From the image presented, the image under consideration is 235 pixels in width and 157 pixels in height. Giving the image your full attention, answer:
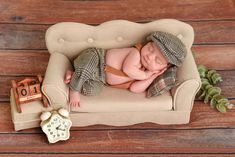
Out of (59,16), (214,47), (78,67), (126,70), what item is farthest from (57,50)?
(214,47)

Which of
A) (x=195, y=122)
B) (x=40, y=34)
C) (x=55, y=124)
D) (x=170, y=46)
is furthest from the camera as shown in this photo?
(x=40, y=34)

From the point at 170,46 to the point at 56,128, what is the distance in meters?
0.71

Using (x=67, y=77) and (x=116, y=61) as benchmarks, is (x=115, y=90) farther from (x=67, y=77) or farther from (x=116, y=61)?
(x=67, y=77)

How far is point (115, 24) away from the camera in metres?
2.38

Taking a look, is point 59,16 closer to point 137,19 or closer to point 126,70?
point 137,19

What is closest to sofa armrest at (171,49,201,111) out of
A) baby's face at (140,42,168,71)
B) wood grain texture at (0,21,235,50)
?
baby's face at (140,42,168,71)

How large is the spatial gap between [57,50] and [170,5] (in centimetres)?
119

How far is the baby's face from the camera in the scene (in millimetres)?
2266

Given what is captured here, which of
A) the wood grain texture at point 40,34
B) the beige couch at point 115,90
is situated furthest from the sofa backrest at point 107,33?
the wood grain texture at point 40,34

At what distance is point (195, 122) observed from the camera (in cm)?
249

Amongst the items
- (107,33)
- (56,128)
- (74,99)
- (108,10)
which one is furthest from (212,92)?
(108,10)

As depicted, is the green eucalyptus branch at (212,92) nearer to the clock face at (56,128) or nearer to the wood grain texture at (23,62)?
the clock face at (56,128)

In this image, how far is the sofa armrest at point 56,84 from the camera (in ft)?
7.50

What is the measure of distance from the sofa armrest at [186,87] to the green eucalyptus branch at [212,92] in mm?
214
